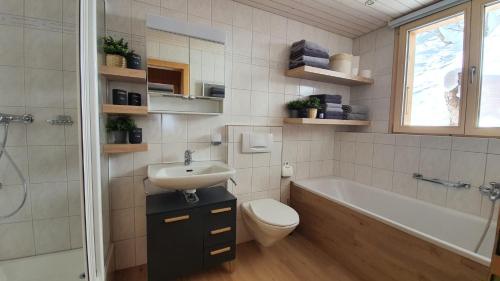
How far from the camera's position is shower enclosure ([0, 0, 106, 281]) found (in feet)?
4.19

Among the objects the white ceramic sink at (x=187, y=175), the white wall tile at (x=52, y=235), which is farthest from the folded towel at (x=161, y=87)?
the white wall tile at (x=52, y=235)

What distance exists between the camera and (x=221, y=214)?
5.21ft

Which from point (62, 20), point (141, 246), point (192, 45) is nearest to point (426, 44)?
point (192, 45)

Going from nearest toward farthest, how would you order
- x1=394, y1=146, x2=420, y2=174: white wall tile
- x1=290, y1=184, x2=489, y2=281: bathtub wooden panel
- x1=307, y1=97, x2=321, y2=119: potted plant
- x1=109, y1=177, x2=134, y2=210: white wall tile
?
x1=290, y1=184, x2=489, y2=281: bathtub wooden panel
x1=109, y1=177, x2=134, y2=210: white wall tile
x1=394, y1=146, x2=420, y2=174: white wall tile
x1=307, y1=97, x2=321, y2=119: potted plant

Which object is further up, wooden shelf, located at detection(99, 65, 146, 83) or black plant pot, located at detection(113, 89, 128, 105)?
wooden shelf, located at detection(99, 65, 146, 83)

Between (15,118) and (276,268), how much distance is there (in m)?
2.11

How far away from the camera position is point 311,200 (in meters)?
2.11

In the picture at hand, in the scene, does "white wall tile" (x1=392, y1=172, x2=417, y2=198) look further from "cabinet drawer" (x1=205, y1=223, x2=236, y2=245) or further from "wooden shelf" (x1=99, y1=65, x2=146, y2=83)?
"wooden shelf" (x1=99, y1=65, x2=146, y2=83)

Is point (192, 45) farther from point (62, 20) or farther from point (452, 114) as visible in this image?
point (452, 114)

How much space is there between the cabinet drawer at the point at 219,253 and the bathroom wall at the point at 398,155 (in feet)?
5.50

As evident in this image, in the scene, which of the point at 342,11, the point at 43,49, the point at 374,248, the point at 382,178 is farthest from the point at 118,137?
the point at 382,178

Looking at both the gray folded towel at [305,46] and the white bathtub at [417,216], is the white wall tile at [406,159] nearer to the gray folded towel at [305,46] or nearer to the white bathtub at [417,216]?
the white bathtub at [417,216]

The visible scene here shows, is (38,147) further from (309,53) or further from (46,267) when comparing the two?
(309,53)

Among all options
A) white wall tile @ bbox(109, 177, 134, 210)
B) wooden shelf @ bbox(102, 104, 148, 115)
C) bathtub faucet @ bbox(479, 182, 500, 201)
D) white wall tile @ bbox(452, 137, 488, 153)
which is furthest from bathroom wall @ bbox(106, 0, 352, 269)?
bathtub faucet @ bbox(479, 182, 500, 201)
